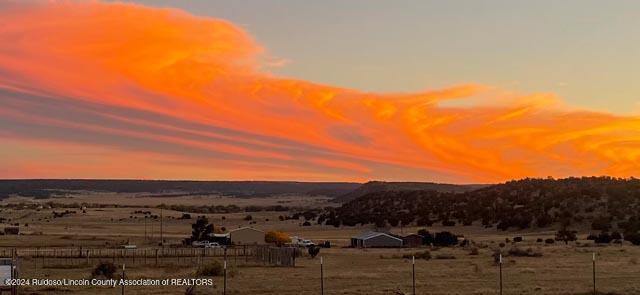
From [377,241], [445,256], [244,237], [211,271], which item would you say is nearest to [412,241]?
[377,241]

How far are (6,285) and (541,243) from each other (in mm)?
65893

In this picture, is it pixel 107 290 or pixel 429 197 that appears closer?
pixel 107 290

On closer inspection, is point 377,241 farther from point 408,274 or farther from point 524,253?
point 408,274

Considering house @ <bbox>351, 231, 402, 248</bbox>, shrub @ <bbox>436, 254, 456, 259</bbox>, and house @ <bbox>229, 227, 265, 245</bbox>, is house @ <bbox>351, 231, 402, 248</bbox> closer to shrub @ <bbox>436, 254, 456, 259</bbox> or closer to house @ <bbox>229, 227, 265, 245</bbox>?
house @ <bbox>229, 227, 265, 245</bbox>

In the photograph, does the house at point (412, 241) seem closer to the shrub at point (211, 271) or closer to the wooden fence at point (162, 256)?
the wooden fence at point (162, 256)

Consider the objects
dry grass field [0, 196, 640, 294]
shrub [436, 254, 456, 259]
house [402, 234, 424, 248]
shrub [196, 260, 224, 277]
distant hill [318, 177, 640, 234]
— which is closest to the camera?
dry grass field [0, 196, 640, 294]

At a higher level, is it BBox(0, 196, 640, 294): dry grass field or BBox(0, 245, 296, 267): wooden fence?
BBox(0, 196, 640, 294): dry grass field

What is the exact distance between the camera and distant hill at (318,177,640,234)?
116 meters

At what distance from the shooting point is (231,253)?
73875 millimetres

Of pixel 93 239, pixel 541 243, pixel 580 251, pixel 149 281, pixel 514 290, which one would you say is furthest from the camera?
pixel 93 239

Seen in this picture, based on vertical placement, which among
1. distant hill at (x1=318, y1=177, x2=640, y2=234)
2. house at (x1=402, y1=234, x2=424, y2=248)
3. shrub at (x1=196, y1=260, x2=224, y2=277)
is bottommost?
house at (x1=402, y1=234, x2=424, y2=248)

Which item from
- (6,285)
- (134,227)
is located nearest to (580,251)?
(6,285)

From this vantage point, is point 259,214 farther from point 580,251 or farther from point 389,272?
point 389,272

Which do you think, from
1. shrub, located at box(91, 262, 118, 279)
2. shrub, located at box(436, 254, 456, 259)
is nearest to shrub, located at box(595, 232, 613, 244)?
shrub, located at box(436, 254, 456, 259)
